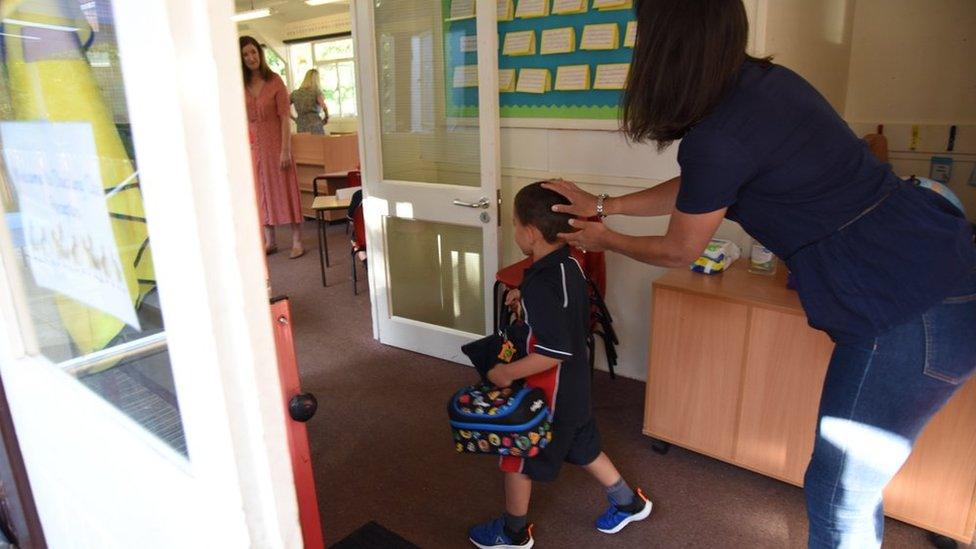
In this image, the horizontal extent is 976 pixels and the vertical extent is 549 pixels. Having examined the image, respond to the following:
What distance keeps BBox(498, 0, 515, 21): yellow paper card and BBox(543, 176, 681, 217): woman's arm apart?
53.0 inches

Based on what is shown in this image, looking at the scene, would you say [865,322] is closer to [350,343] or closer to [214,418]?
[214,418]

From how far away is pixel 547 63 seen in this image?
269cm

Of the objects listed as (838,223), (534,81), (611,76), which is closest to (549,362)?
(838,223)

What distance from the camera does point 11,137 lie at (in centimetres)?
80

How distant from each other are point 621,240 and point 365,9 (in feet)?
6.50

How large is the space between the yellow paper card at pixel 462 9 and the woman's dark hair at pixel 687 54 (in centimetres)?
159

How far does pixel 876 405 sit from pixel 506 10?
2.17 meters

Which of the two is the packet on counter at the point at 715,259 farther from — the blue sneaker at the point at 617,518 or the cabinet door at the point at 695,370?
the blue sneaker at the point at 617,518

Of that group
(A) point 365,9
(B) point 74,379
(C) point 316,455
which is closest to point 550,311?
(B) point 74,379

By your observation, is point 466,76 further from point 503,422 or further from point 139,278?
point 139,278

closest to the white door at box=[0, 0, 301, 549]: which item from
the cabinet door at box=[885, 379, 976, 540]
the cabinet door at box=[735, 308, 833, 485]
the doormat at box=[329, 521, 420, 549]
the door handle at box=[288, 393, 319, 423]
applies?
the door handle at box=[288, 393, 319, 423]

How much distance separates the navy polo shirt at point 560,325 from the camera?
1594 mm

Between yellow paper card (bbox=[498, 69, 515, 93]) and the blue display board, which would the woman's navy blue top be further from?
yellow paper card (bbox=[498, 69, 515, 93])

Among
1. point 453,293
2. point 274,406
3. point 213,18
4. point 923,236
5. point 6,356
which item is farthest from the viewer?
point 453,293
